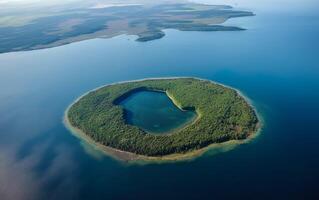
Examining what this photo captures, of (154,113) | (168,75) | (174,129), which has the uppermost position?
(174,129)

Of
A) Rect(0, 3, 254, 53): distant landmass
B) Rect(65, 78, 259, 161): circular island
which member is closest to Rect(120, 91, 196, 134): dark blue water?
Rect(65, 78, 259, 161): circular island

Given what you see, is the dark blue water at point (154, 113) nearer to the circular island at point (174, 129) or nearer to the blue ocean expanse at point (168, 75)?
the circular island at point (174, 129)

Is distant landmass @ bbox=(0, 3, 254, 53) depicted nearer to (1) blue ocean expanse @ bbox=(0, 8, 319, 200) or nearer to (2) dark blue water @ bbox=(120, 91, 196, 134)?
(1) blue ocean expanse @ bbox=(0, 8, 319, 200)

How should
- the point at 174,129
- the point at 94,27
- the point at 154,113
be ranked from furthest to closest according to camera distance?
the point at 94,27, the point at 154,113, the point at 174,129

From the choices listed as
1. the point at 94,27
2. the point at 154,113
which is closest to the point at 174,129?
the point at 154,113

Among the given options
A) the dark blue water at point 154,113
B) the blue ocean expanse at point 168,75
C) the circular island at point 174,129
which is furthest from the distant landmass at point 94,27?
the dark blue water at point 154,113

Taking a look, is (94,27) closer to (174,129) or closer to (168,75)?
(168,75)
